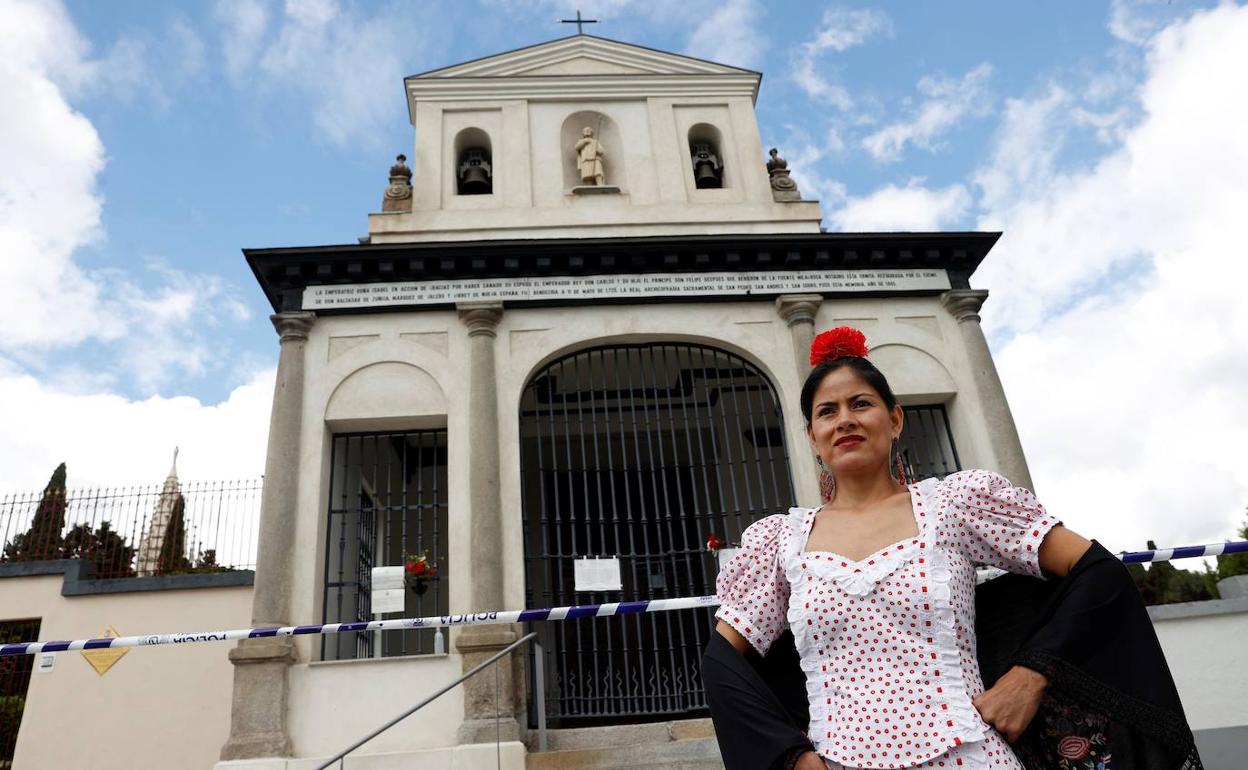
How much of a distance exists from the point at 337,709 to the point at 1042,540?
7389 mm

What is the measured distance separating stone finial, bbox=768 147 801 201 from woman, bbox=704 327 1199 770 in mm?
9562

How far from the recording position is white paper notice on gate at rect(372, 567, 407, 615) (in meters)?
8.34

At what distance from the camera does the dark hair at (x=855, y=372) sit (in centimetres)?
Answer: 223

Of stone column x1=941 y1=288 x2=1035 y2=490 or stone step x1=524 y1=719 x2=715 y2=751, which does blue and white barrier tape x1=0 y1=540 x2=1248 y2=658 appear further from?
stone column x1=941 y1=288 x2=1035 y2=490

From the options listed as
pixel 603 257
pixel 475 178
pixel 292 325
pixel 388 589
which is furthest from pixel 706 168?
pixel 388 589

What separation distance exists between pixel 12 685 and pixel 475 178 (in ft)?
29.0

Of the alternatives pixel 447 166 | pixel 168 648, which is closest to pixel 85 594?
pixel 168 648

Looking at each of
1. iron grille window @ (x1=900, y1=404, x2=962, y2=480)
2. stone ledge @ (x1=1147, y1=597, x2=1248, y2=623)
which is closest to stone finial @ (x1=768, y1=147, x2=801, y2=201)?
iron grille window @ (x1=900, y1=404, x2=962, y2=480)

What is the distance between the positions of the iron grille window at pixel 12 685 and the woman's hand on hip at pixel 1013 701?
1136 cm

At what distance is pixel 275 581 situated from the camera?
26.9 ft

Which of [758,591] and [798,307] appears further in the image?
[798,307]

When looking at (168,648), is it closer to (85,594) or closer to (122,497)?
(85,594)

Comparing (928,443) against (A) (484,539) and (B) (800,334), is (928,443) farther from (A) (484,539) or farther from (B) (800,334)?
(A) (484,539)

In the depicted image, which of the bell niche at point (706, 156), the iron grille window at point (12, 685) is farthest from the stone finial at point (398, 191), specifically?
the iron grille window at point (12, 685)
